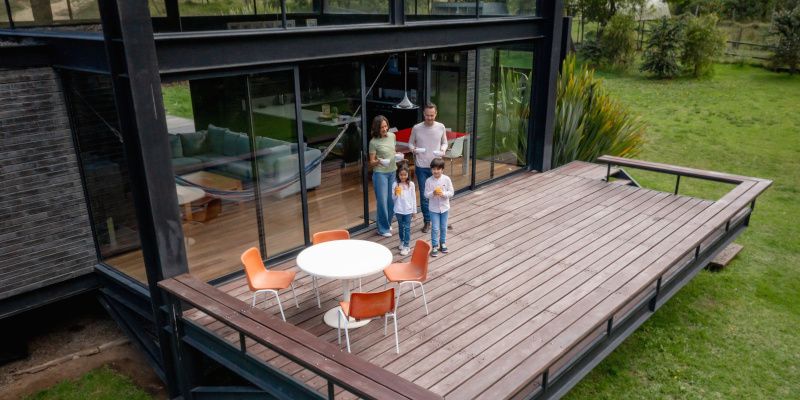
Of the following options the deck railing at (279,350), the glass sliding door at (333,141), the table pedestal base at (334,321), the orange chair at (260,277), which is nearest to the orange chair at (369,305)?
the deck railing at (279,350)

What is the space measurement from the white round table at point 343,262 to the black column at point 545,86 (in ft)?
18.2

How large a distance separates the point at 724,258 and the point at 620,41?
1891cm

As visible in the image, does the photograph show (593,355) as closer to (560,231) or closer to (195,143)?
→ (560,231)

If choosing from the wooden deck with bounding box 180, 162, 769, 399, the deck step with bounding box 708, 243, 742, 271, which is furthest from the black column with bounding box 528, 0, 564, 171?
the deck step with bounding box 708, 243, 742, 271

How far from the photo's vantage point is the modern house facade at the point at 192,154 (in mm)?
5566

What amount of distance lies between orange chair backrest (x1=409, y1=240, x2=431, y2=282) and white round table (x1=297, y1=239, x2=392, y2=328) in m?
0.28

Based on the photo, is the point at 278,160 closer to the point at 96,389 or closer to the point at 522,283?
the point at 522,283

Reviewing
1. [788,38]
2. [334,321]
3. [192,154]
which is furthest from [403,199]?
[788,38]

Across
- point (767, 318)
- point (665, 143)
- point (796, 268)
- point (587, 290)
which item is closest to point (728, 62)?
point (665, 143)

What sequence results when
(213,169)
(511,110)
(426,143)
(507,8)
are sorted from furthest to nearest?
(511,110)
(507,8)
(426,143)
(213,169)

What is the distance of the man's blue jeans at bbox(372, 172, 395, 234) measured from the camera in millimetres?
7684

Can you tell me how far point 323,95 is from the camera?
719 centimetres

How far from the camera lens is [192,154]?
628cm

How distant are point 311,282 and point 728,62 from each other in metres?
25.7
